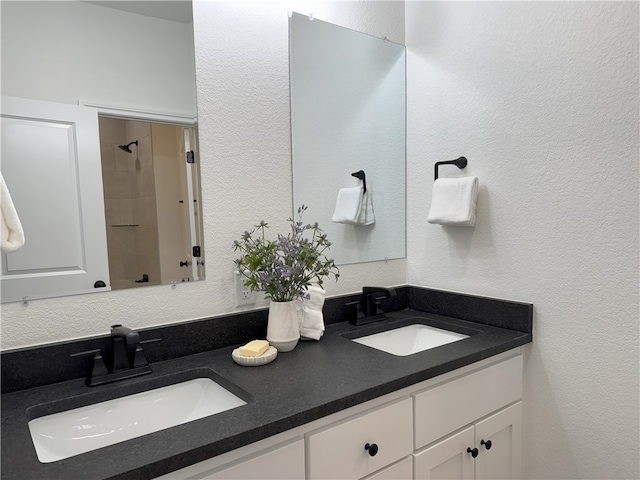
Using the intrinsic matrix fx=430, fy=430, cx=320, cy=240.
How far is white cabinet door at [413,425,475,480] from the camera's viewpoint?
4.04ft

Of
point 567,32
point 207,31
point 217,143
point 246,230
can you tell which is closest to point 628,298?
point 567,32

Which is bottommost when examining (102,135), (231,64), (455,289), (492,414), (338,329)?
(492,414)

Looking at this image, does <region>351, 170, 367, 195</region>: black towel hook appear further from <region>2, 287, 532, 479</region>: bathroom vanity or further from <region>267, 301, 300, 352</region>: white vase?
<region>267, 301, 300, 352</region>: white vase

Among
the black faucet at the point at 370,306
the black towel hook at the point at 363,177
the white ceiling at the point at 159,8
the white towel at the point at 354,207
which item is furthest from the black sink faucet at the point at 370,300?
the white ceiling at the point at 159,8

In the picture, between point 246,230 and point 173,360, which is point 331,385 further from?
point 246,230

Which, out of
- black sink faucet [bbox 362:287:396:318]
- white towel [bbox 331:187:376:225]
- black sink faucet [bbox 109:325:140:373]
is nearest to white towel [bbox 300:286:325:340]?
black sink faucet [bbox 362:287:396:318]

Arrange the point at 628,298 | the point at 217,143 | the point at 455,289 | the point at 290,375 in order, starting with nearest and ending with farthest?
the point at 290,375 < the point at 628,298 < the point at 217,143 < the point at 455,289

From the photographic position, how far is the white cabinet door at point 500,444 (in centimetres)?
141

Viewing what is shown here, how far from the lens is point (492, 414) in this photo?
1438 mm

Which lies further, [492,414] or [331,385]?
[492,414]

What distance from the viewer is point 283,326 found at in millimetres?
1324

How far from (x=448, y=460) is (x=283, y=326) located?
2.14 feet

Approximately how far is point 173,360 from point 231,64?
96 centimetres

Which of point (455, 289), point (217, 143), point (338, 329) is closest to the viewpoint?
point (217, 143)
